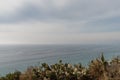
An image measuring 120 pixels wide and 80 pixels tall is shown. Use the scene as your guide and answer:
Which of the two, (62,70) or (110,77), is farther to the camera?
(62,70)

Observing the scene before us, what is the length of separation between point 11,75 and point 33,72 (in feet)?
13.6

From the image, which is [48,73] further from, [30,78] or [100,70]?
[100,70]

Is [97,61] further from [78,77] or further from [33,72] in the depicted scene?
[33,72]

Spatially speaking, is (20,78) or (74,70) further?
(74,70)

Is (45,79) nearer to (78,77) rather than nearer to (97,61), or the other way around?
(78,77)

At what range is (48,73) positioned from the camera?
4325 centimetres

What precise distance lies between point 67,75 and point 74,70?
102 inches

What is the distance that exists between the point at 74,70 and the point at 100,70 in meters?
5.15

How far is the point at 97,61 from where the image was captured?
44.3 m

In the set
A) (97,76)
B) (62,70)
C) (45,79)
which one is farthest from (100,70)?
(45,79)

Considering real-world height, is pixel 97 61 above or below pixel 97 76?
above

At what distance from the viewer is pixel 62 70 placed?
4553 cm


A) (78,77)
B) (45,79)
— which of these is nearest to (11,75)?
(45,79)

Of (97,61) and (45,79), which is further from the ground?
(97,61)
